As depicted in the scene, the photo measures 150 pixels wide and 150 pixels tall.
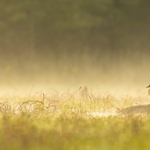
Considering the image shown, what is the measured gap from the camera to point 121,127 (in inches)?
281

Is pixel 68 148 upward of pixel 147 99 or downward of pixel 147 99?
downward

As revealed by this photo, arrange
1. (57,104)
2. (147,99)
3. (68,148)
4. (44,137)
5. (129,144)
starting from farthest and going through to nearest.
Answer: (147,99) < (57,104) < (44,137) < (129,144) < (68,148)

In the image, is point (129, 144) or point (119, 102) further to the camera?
point (119, 102)

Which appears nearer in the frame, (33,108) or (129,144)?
(129,144)

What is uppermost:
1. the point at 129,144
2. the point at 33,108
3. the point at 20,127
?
the point at 33,108

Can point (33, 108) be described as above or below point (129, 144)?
above

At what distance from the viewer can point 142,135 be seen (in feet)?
19.6

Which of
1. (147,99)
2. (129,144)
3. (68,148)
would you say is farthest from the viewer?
(147,99)

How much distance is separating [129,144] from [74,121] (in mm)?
2951

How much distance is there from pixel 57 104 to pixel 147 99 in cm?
548

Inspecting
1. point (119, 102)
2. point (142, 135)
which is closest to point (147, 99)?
point (119, 102)

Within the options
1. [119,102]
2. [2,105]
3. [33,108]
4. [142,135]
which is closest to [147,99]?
[119,102]

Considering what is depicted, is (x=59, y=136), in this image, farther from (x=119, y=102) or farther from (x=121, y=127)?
(x=119, y=102)

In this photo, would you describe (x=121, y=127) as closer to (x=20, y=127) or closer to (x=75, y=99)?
(x=20, y=127)
